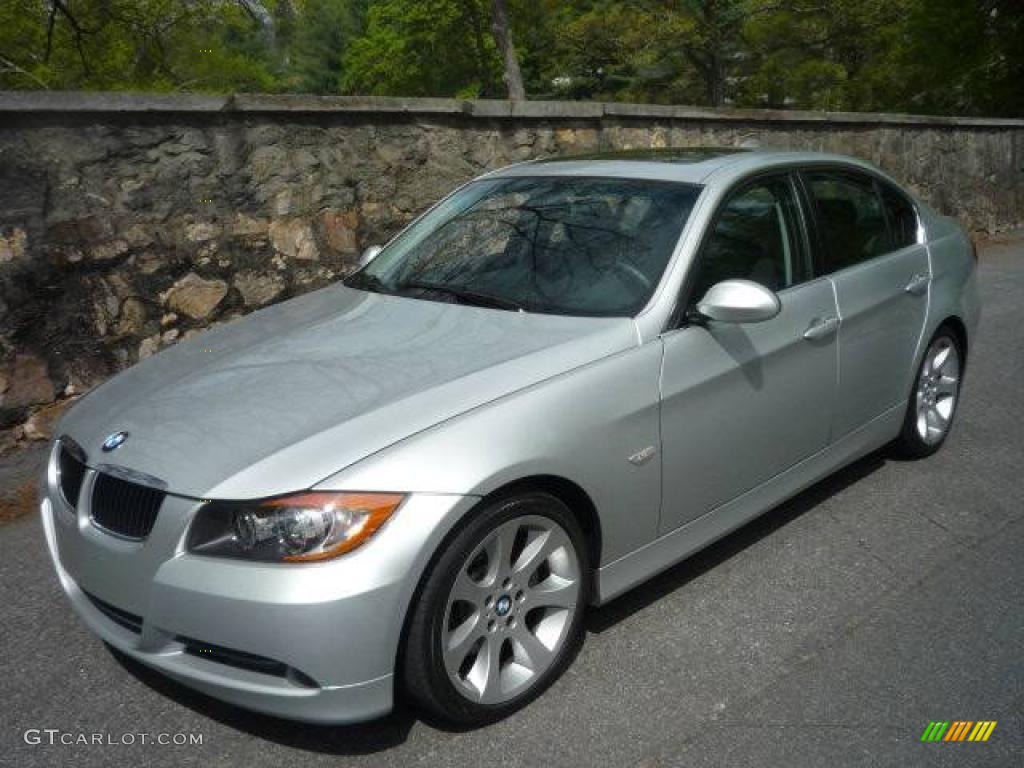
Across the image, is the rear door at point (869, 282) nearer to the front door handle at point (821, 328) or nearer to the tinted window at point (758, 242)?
the front door handle at point (821, 328)

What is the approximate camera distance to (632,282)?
3.59 m

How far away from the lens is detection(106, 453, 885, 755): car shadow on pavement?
2918 mm

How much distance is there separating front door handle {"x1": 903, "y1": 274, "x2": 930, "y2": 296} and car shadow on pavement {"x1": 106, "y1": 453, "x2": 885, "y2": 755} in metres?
1.50

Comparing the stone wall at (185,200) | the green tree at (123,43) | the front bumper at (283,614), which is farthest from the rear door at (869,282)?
the green tree at (123,43)

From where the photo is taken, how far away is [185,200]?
627cm

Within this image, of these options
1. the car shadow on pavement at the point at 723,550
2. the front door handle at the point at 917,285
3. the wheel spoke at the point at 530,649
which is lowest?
the car shadow on pavement at the point at 723,550

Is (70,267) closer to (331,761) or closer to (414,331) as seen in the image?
(414,331)

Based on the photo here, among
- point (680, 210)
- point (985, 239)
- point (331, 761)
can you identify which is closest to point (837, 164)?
point (680, 210)

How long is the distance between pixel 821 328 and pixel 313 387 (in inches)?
82.7

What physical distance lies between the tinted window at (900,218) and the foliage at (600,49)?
9719mm

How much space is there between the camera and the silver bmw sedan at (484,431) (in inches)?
104

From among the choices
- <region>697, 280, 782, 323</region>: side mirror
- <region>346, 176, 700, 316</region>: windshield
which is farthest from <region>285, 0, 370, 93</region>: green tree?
<region>697, 280, 782, 323</region>: side mirror

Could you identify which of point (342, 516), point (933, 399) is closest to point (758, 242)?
point (933, 399)

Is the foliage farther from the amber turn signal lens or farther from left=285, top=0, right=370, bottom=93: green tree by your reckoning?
the amber turn signal lens
